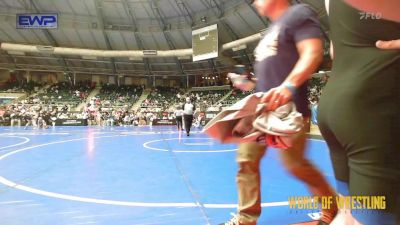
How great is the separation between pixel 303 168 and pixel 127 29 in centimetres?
2989

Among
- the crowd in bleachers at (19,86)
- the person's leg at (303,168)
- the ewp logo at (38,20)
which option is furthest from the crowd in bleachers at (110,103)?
the person's leg at (303,168)

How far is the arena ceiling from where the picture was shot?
26016 mm

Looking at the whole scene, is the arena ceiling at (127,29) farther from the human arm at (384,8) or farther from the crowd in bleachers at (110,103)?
the human arm at (384,8)

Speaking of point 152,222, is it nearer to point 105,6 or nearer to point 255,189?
point 255,189

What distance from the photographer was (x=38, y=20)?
21.7m

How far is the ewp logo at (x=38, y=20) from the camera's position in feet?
69.9

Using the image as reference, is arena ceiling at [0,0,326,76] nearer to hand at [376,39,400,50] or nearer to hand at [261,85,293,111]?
hand at [261,85,293,111]

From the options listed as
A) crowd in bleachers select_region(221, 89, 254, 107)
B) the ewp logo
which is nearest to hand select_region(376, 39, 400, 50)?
the ewp logo

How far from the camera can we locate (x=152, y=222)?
255 cm

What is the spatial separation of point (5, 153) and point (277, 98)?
7.28 meters

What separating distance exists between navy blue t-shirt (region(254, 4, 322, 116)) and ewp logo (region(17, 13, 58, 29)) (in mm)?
22640

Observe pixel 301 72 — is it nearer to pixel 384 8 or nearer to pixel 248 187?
pixel 384 8

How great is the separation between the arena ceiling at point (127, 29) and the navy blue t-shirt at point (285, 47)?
22050 millimetres


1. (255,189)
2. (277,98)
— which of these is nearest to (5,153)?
(255,189)
